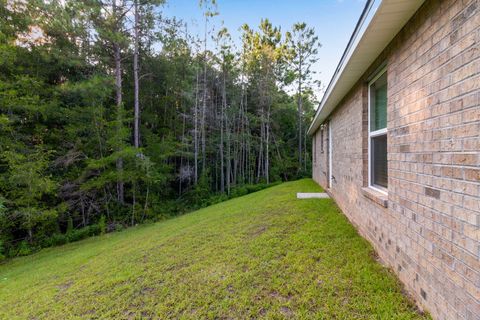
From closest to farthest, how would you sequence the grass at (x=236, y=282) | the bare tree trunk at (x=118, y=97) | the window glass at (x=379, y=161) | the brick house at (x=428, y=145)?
1. the brick house at (x=428, y=145)
2. the grass at (x=236, y=282)
3. the window glass at (x=379, y=161)
4. the bare tree trunk at (x=118, y=97)

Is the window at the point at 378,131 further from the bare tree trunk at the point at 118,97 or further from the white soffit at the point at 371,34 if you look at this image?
the bare tree trunk at the point at 118,97

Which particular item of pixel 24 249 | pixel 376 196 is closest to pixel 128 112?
pixel 24 249

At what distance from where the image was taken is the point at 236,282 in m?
2.58

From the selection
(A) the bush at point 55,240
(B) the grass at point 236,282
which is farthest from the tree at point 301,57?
(A) the bush at point 55,240

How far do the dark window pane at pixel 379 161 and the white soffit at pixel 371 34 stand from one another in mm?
1050

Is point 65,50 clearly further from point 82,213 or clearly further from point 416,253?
point 416,253

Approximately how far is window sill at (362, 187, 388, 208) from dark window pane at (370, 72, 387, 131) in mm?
866

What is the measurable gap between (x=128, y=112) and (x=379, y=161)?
10116mm

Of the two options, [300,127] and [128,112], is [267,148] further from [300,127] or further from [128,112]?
[128,112]

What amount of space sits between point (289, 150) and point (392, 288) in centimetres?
1594

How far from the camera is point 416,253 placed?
6.34 feet

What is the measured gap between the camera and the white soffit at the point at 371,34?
73.0 inches

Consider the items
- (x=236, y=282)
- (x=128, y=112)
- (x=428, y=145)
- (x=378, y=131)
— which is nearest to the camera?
(x=428, y=145)

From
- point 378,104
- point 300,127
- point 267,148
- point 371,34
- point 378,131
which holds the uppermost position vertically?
point 300,127
